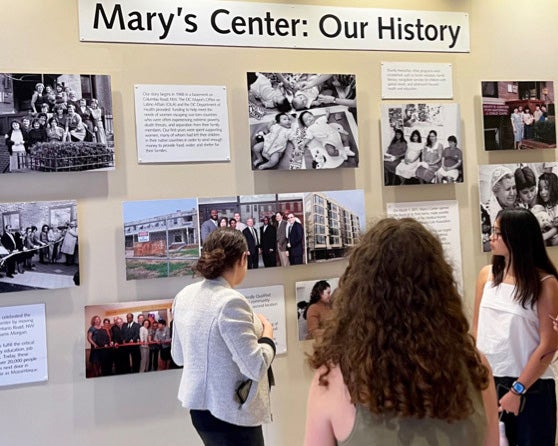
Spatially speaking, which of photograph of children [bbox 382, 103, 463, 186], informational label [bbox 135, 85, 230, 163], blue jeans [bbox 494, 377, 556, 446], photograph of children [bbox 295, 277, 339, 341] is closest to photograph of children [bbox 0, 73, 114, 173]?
informational label [bbox 135, 85, 230, 163]

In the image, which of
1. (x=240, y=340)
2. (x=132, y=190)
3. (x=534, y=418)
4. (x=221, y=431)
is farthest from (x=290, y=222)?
(x=534, y=418)

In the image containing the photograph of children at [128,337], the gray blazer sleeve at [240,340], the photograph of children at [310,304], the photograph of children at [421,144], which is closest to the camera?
the gray blazer sleeve at [240,340]

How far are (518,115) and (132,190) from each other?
207cm

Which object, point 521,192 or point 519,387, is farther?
point 521,192

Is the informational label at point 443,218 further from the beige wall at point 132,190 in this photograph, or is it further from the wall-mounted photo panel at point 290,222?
the wall-mounted photo panel at point 290,222

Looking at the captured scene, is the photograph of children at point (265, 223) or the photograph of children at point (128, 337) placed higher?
the photograph of children at point (265, 223)

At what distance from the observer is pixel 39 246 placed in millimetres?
2646

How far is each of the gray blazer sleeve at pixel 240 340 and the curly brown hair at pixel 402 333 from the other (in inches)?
35.2

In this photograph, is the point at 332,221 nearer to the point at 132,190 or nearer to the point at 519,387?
the point at 132,190

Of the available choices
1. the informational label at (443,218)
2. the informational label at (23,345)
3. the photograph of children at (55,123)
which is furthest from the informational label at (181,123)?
the informational label at (443,218)

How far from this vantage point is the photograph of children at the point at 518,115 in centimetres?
326

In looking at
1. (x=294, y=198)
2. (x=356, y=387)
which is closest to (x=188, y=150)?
(x=294, y=198)

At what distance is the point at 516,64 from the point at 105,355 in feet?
8.54

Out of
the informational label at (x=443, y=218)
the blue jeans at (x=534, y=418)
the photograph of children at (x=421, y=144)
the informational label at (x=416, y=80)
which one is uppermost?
the informational label at (x=416, y=80)
